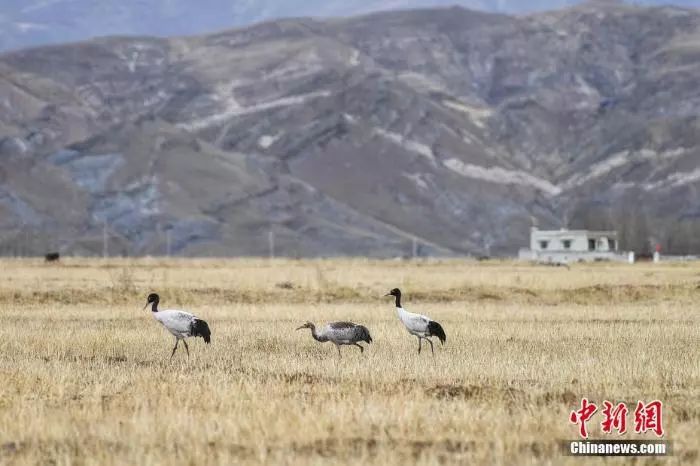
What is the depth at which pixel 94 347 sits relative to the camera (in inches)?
999

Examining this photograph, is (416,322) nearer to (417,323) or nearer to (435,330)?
(417,323)

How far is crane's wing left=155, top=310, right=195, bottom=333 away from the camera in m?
23.6

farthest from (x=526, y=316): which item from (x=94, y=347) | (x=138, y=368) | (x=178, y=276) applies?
(x=178, y=276)

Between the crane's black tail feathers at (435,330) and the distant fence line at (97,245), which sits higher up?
the distant fence line at (97,245)

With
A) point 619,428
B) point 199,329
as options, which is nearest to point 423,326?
point 199,329

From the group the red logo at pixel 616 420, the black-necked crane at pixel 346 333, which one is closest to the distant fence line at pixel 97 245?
the black-necked crane at pixel 346 333

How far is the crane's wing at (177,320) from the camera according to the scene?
77.3 ft

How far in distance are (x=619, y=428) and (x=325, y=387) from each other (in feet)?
16.8

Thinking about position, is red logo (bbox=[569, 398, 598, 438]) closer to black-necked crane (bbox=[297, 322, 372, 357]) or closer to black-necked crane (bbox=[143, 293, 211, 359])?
black-necked crane (bbox=[297, 322, 372, 357])

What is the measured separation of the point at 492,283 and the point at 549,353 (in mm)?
34613

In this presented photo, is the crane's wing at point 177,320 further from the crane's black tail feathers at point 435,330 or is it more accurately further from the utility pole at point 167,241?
the utility pole at point 167,241

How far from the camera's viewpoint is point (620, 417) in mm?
14961

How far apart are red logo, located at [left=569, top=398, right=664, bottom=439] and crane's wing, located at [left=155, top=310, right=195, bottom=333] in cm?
964

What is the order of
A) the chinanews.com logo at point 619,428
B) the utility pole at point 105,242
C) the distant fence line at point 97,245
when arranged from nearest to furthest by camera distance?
1. the chinanews.com logo at point 619,428
2. the utility pole at point 105,242
3. the distant fence line at point 97,245
